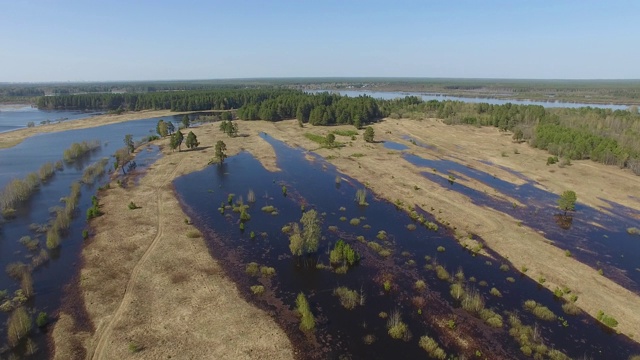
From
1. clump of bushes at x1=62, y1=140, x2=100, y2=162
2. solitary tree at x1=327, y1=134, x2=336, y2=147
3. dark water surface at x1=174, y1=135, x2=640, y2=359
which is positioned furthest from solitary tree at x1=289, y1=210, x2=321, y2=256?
clump of bushes at x1=62, y1=140, x2=100, y2=162

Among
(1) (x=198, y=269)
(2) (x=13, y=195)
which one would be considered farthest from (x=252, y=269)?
(2) (x=13, y=195)

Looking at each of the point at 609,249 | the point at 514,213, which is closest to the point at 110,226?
the point at 514,213

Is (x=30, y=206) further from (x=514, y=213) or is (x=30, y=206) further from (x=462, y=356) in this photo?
(x=514, y=213)

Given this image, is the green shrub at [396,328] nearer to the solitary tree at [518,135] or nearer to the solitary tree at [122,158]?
the solitary tree at [122,158]

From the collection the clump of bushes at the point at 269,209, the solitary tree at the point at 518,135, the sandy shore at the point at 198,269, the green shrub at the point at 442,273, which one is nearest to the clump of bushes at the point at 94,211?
the sandy shore at the point at 198,269

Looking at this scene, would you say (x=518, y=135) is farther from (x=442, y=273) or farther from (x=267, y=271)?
(x=267, y=271)

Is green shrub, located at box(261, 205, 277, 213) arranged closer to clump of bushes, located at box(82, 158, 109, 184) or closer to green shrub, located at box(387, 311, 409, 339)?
green shrub, located at box(387, 311, 409, 339)
